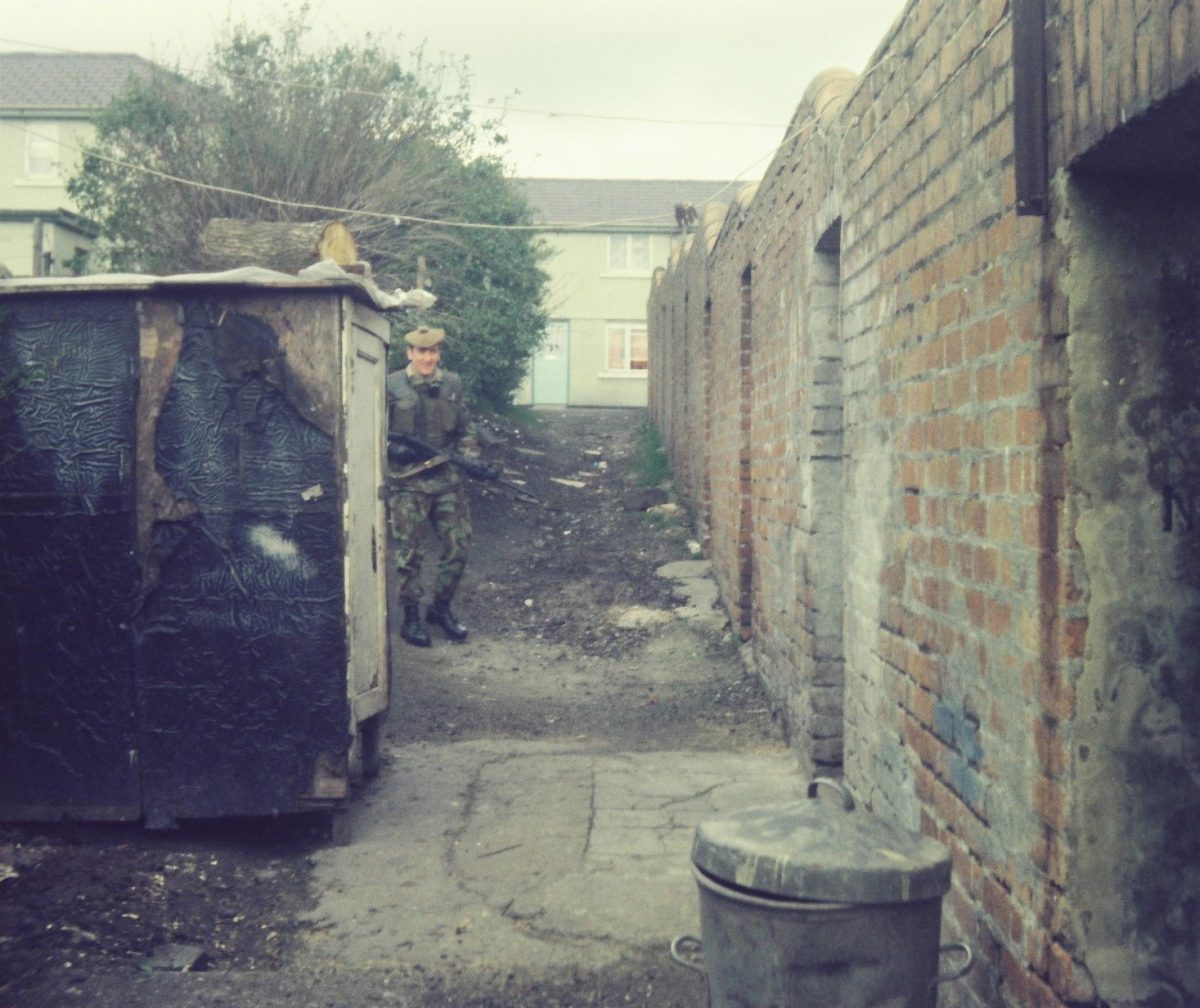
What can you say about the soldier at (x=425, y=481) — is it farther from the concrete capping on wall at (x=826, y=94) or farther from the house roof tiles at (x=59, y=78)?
the house roof tiles at (x=59, y=78)

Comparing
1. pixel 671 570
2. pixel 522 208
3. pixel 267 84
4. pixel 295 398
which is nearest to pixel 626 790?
pixel 295 398

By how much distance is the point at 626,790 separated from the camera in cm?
624

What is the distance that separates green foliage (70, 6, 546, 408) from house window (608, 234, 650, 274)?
67.5 ft

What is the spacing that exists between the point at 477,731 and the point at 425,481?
2569mm

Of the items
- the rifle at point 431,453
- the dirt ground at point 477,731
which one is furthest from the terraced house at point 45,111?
the rifle at point 431,453

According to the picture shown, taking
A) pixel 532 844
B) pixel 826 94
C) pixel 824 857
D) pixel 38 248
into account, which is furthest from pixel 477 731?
pixel 38 248

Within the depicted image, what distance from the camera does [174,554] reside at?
5.36 metres

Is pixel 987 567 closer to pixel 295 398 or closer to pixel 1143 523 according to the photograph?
pixel 1143 523

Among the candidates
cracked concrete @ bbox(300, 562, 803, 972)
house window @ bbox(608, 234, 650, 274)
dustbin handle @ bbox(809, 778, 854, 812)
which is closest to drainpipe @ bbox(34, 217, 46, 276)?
cracked concrete @ bbox(300, 562, 803, 972)

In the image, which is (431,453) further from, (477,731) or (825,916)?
(825,916)

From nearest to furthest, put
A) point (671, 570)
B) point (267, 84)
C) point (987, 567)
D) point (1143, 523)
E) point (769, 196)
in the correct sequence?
point (1143, 523)
point (987, 567)
point (769, 196)
point (671, 570)
point (267, 84)

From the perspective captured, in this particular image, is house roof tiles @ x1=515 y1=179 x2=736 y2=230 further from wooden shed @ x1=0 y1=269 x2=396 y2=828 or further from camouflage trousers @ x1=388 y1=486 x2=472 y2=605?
wooden shed @ x1=0 y1=269 x2=396 y2=828

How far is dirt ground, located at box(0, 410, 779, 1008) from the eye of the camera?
4211mm

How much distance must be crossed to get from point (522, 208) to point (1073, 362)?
18.7m
